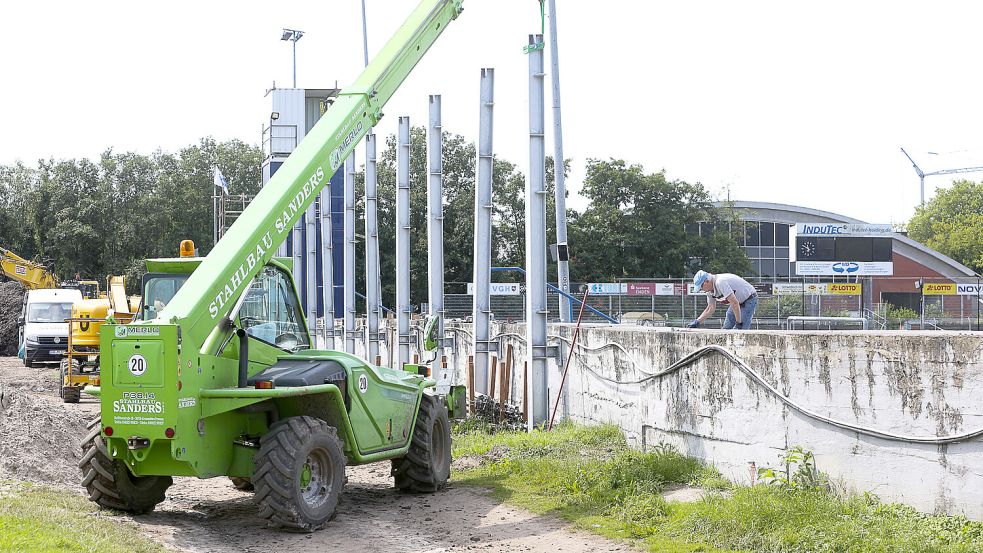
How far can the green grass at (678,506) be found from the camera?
8047 millimetres

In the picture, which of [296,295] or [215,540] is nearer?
[215,540]

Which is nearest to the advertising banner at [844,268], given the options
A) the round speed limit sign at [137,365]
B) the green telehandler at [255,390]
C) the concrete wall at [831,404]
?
the concrete wall at [831,404]

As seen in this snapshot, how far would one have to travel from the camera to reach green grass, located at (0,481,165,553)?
26.4 feet

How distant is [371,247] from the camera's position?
26297mm

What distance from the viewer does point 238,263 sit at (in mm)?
10000

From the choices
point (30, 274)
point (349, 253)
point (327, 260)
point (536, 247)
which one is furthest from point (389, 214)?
point (536, 247)

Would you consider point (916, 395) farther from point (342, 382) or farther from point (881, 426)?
point (342, 382)

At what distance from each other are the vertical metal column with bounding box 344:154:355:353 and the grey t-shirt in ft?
51.0

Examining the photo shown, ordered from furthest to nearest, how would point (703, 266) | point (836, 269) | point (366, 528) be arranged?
point (703, 266)
point (836, 269)
point (366, 528)

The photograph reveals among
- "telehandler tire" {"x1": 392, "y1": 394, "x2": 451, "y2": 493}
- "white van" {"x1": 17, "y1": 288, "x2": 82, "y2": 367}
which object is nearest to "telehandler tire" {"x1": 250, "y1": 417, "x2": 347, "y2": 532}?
"telehandler tire" {"x1": 392, "y1": 394, "x2": 451, "y2": 493}

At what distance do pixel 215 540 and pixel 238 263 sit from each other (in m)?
Result: 2.54

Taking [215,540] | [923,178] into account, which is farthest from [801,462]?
[923,178]

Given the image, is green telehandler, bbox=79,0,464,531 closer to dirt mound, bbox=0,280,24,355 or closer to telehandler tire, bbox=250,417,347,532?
telehandler tire, bbox=250,417,347,532

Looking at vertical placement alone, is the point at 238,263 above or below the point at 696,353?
above
